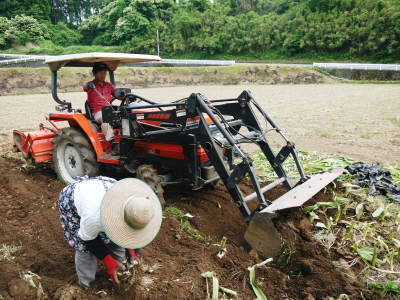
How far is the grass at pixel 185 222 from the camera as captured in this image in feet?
13.6

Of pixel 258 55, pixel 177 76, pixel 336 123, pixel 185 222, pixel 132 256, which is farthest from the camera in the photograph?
pixel 258 55

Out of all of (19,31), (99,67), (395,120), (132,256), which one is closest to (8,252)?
(132,256)

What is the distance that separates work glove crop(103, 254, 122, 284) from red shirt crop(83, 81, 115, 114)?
3230mm

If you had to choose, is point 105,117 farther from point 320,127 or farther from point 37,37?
point 37,37

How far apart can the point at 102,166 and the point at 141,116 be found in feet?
4.94

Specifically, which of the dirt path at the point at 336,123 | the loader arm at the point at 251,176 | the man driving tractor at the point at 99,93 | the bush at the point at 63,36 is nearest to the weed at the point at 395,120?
the dirt path at the point at 336,123

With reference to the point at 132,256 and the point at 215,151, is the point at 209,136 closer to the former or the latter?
the point at 215,151

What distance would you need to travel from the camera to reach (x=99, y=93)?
574cm

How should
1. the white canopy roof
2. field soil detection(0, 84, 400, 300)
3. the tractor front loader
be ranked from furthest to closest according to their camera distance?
1. the white canopy roof
2. the tractor front loader
3. field soil detection(0, 84, 400, 300)

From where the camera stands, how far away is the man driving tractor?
223 inches

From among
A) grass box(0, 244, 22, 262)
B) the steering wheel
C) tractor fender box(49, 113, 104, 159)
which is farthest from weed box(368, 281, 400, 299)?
tractor fender box(49, 113, 104, 159)

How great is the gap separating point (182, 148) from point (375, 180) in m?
Answer: 2.82

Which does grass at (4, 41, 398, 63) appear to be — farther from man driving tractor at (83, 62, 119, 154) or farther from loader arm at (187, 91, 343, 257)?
man driving tractor at (83, 62, 119, 154)

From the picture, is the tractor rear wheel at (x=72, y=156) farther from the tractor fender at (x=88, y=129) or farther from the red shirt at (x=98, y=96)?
the red shirt at (x=98, y=96)
